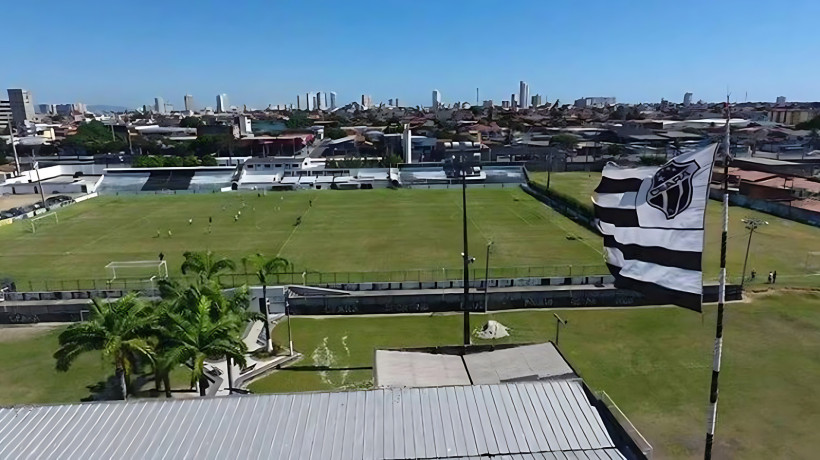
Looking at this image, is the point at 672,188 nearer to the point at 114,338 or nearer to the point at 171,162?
the point at 114,338

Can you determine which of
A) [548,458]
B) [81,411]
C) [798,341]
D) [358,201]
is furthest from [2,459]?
[358,201]

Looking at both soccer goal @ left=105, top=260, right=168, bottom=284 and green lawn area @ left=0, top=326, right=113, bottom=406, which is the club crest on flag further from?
soccer goal @ left=105, top=260, right=168, bottom=284

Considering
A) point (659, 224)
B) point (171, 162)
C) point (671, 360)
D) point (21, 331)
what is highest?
point (659, 224)

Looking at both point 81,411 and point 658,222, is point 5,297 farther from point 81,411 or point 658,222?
point 658,222

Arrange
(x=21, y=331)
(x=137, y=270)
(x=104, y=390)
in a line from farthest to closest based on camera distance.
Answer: (x=137, y=270)
(x=21, y=331)
(x=104, y=390)

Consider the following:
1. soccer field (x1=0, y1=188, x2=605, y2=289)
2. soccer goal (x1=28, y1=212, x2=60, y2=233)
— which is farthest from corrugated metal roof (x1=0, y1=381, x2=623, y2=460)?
soccer goal (x1=28, y1=212, x2=60, y2=233)

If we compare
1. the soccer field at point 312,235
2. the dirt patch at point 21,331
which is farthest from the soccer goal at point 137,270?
the dirt patch at point 21,331

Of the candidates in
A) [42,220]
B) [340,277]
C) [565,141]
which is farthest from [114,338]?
[565,141]
